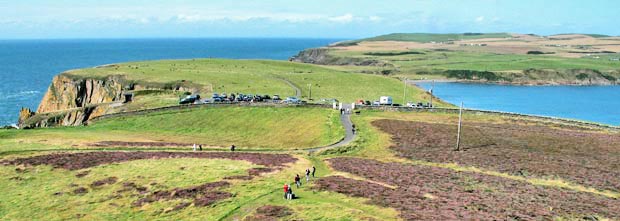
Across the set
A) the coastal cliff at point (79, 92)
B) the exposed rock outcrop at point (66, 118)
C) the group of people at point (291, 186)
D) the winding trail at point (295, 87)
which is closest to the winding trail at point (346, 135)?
the group of people at point (291, 186)

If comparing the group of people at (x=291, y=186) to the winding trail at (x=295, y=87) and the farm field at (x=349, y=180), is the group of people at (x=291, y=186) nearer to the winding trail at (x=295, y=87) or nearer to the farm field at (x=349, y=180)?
the farm field at (x=349, y=180)

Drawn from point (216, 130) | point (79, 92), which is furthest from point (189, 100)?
point (79, 92)

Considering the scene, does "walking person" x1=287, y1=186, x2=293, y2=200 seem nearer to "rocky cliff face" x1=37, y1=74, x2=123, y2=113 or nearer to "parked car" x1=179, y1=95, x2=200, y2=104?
"parked car" x1=179, y1=95, x2=200, y2=104

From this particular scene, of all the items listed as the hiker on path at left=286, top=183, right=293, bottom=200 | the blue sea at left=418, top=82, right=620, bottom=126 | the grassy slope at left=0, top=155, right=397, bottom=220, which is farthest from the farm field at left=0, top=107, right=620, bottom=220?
the blue sea at left=418, top=82, right=620, bottom=126

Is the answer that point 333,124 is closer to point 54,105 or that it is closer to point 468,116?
point 468,116

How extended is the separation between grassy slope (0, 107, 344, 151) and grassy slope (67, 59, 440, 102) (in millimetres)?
25083

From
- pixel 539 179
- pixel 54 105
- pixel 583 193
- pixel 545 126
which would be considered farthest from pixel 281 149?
pixel 54 105

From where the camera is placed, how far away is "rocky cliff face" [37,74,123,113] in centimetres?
12550

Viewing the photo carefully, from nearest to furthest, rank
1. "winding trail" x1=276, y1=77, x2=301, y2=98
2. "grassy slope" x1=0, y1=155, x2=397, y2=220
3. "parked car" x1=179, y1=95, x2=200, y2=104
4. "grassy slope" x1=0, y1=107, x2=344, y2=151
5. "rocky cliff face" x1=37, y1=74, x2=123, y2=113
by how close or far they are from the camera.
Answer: "grassy slope" x1=0, y1=155, x2=397, y2=220 < "grassy slope" x1=0, y1=107, x2=344, y2=151 < "parked car" x1=179, y1=95, x2=200, y2=104 < "winding trail" x1=276, y1=77, x2=301, y2=98 < "rocky cliff face" x1=37, y1=74, x2=123, y2=113

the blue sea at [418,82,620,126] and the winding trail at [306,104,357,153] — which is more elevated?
the winding trail at [306,104,357,153]

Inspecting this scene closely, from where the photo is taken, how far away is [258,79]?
140500mm

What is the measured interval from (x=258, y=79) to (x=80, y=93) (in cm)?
4416

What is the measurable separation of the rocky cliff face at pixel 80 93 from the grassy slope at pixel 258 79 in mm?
5180

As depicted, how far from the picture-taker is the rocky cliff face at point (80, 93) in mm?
125500
